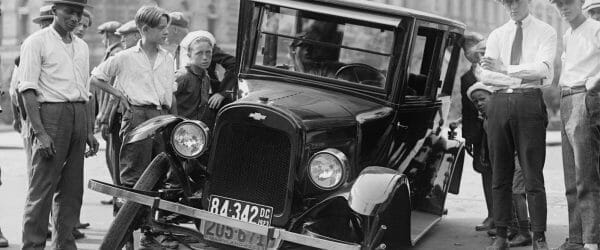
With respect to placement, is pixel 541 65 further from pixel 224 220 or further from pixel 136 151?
pixel 136 151

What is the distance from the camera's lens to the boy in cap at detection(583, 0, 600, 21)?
19.7 feet

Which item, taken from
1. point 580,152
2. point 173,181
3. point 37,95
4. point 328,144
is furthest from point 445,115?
point 37,95

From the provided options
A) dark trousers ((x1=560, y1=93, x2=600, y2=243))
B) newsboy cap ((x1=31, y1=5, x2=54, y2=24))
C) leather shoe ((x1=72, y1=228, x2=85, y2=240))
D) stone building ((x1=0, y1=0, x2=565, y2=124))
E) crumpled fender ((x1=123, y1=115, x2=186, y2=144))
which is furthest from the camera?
stone building ((x1=0, y1=0, x2=565, y2=124))

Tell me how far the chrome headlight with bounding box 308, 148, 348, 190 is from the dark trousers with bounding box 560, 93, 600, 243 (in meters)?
1.92

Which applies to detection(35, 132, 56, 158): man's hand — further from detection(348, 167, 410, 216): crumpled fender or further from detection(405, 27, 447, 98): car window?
detection(405, 27, 447, 98): car window

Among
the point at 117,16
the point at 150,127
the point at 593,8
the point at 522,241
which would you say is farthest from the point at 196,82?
the point at 117,16

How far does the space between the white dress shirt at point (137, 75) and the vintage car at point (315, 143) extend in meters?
0.61

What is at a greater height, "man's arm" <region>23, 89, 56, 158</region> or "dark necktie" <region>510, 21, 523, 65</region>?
"dark necktie" <region>510, 21, 523, 65</region>

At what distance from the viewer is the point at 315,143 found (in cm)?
543

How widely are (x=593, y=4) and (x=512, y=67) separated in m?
0.79

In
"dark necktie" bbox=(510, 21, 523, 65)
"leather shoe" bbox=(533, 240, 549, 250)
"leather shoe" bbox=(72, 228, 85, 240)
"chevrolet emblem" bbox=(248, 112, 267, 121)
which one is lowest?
"leather shoe" bbox=(72, 228, 85, 240)

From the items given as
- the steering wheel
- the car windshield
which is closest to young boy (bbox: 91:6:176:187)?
the car windshield

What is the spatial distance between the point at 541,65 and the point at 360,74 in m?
1.42

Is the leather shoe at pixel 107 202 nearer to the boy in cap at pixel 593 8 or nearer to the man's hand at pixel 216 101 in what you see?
the man's hand at pixel 216 101
